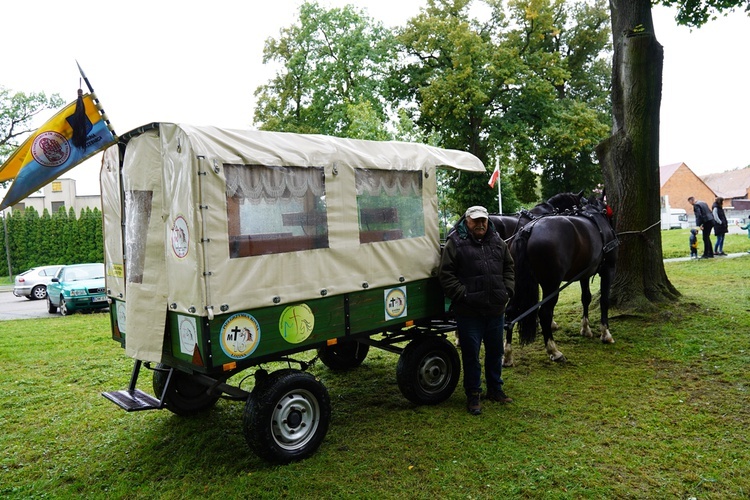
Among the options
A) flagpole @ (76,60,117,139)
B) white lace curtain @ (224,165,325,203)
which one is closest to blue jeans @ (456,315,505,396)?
white lace curtain @ (224,165,325,203)

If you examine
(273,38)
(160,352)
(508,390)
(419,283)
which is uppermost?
(273,38)

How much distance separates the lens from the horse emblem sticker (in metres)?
5.03

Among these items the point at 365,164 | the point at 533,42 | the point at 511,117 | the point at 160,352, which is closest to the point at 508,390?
the point at 365,164

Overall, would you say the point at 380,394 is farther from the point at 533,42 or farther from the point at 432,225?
the point at 533,42

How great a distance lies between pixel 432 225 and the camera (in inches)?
220

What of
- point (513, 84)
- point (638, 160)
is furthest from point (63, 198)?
point (638, 160)

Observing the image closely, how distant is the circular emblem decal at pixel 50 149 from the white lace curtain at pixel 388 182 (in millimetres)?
2397

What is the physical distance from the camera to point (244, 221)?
4.15 metres

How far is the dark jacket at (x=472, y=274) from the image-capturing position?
5102 mm

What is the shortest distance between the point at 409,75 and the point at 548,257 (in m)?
24.5

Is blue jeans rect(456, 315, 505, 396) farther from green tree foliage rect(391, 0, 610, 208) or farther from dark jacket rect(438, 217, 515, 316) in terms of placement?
green tree foliage rect(391, 0, 610, 208)

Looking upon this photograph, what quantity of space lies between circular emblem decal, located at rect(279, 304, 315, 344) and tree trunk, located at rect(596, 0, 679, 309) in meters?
6.17

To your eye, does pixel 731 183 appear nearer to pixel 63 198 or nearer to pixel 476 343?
pixel 476 343

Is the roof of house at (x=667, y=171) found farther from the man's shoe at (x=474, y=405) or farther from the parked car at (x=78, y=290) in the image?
the man's shoe at (x=474, y=405)
